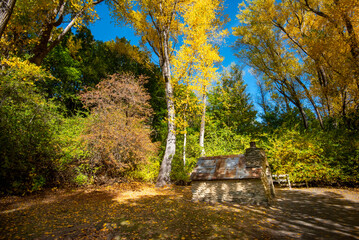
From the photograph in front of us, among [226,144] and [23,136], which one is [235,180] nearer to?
[226,144]

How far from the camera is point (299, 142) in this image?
31.4 feet

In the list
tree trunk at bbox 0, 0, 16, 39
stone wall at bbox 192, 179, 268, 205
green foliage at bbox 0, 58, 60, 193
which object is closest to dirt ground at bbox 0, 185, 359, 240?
stone wall at bbox 192, 179, 268, 205

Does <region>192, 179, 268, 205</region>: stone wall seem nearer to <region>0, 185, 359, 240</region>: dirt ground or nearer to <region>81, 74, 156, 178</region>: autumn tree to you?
<region>0, 185, 359, 240</region>: dirt ground

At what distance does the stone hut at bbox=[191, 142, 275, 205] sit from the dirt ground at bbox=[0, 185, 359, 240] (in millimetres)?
442

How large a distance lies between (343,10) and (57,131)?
13.6 m

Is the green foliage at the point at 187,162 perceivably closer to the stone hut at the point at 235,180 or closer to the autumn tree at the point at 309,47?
the stone hut at the point at 235,180

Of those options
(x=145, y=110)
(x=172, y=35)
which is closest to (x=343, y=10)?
(x=172, y=35)

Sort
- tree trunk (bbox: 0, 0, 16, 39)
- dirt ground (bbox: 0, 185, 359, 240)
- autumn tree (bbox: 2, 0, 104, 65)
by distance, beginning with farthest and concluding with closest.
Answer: autumn tree (bbox: 2, 0, 104, 65), dirt ground (bbox: 0, 185, 359, 240), tree trunk (bbox: 0, 0, 16, 39)

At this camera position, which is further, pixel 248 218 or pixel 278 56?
pixel 278 56

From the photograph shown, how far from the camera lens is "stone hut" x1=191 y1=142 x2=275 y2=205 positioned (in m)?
5.86

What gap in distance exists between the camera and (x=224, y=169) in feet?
21.7

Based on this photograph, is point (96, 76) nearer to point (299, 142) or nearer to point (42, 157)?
point (42, 157)

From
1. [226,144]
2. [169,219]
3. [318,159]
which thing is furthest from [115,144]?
[318,159]

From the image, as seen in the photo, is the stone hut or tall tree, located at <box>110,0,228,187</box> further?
tall tree, located at <box>110,0,228,187</box>
